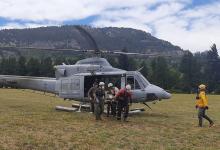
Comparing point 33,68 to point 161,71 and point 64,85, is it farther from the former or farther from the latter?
point 64,85

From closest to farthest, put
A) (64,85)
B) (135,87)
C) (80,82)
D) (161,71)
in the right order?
(135,87) → (80,82) → (64,85) → (161,71)

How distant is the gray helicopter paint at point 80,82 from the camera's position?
78.1 ft

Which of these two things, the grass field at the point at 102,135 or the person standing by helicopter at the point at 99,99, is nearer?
the grass field at the point at 102,135

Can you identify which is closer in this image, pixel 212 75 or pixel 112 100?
pixel 112 100

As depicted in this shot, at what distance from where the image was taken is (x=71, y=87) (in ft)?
83.0

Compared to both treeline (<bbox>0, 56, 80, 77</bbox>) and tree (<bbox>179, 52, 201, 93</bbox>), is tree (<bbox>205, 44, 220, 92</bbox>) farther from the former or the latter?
treeline (<bbox>0, 56, 80, 77</bbox>)

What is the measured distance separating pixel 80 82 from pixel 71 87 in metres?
0.77

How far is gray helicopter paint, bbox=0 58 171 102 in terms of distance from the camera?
23.8 meters

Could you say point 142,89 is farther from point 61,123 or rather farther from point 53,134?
Result: point 53,134

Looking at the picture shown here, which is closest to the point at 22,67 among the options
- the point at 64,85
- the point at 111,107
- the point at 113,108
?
the point at 64,85

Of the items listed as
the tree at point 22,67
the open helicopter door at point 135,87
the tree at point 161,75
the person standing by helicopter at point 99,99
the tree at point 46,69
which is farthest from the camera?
the tree at point 161,75

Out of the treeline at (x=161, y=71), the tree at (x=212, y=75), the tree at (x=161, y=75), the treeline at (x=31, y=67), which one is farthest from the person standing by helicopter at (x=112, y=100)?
the tree at (x=212, y=75)

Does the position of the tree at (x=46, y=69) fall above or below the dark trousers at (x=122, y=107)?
above

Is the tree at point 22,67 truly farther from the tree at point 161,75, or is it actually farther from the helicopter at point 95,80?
the helicopter at point 95,80
